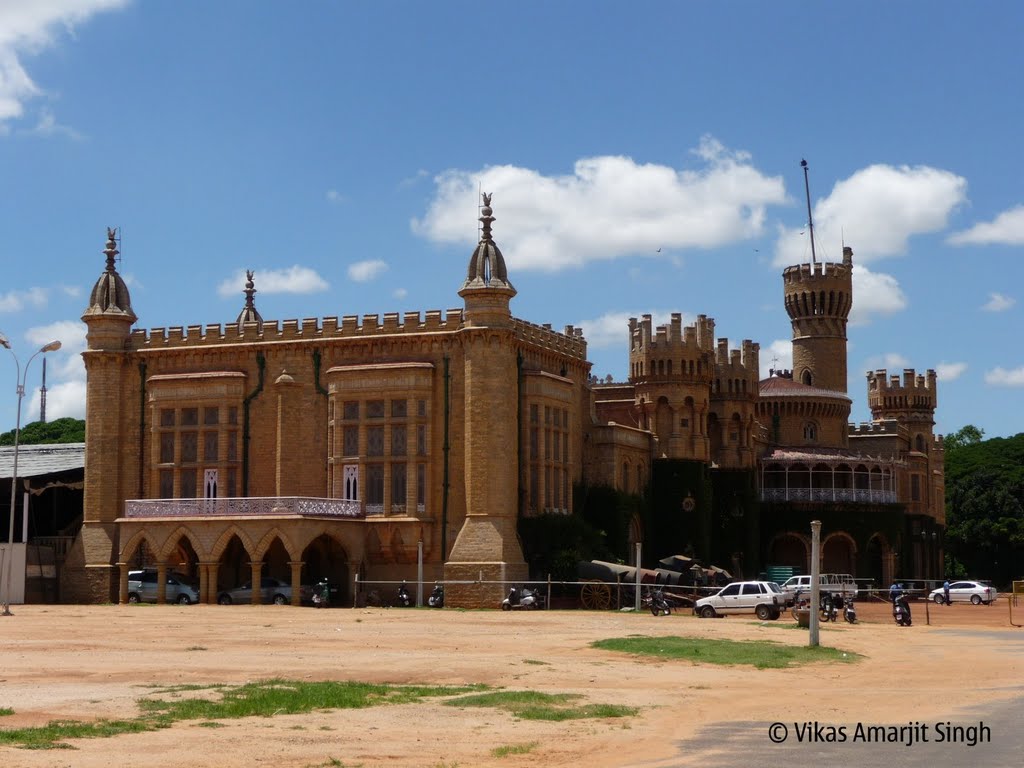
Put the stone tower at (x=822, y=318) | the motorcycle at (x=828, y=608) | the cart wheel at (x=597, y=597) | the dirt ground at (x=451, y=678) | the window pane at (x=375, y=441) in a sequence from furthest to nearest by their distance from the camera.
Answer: the stone tower at (x=822, y=318) → the window pane at (x=375, y=441) → the cart wheel at (x=597, y=597) → the motorcycle at (x=828, y=608) → the dirt ground at (x=451, y=678)

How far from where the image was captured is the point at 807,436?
7875 centimetres

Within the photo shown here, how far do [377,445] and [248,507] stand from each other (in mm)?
5257

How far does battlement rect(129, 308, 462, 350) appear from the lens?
56062 millimetres

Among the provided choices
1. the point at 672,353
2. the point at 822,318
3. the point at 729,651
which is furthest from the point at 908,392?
the point at 729,651

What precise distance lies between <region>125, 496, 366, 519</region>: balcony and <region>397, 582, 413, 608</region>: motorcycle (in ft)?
10.3

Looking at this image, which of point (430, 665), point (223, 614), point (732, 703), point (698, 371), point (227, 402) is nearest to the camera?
point (732, 703)

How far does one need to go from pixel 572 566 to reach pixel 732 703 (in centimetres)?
3137

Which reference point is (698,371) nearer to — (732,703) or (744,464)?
(744,464)

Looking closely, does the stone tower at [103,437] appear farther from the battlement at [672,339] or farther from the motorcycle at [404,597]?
the battlement at [672,339]

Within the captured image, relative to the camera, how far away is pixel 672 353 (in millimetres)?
66812

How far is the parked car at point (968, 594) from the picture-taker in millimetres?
65750

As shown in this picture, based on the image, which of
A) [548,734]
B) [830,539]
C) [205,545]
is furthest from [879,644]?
[830,539]

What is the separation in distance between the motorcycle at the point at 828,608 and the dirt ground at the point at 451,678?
88 centimetres

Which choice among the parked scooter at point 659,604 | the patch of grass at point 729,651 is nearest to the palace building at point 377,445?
the parked scooter at point 659,604
